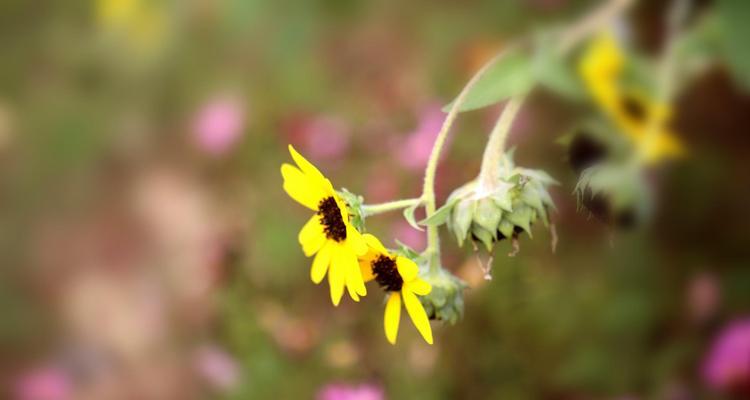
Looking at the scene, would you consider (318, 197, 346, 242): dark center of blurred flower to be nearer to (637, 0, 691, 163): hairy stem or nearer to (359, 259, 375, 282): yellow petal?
(359, 259, 375, 282): yellow petal

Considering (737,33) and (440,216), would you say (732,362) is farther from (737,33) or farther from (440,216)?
(440,216)

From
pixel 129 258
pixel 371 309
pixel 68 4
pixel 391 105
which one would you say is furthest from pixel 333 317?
pixel 68 4

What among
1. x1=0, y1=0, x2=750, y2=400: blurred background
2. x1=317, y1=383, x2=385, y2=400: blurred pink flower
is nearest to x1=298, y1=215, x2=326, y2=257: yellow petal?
x1=0, y1=0, x2=750, y2=400: blurred background

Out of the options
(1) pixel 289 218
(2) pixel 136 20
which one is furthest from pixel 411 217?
(2) pixel 136 20

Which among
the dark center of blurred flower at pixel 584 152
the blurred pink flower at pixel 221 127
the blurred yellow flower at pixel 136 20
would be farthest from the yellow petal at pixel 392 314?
the blurred yellow flower at pixel 136 20

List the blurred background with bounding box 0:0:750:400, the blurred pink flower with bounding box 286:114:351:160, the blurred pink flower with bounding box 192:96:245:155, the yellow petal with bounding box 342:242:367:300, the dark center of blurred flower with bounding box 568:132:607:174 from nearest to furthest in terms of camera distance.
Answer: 1. the yellow petal with bounding box 342:242:367:300
2. the dark center of blurred flower with bounding box 568:132:607:174
3. the blurred background with bounding box 0:0:750:400
4. the blurred pink flower with bounding box 286:114:351:160
5. the blurred pink flower with bounding box 192:96:245:155

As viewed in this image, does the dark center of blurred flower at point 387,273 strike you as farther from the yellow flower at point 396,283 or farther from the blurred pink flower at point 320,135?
the blurred pink flower at point 320,135

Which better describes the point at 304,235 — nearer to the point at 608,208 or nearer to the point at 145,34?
the point at 608,208
